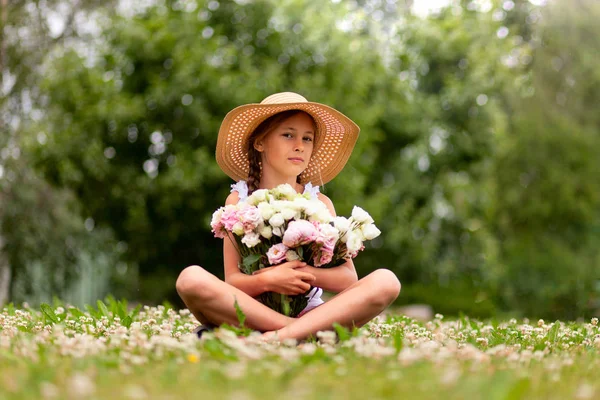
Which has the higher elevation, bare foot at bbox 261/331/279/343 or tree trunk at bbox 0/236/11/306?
tree trunk at bbox 0/236/11/306

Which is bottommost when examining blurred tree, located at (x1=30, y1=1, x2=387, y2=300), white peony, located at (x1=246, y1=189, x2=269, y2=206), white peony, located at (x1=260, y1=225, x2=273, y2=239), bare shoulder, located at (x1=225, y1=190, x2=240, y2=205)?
white peony, located at (x1=260, y1=225, x2=273, y2=239)

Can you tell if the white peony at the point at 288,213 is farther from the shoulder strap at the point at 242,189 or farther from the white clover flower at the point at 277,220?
the shoulder strap at the point at 242,189

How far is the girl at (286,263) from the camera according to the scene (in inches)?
181

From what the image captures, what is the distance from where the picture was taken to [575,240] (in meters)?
23.8

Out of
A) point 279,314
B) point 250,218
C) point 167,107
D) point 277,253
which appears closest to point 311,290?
point 279,314

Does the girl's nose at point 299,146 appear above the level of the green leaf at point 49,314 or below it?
above

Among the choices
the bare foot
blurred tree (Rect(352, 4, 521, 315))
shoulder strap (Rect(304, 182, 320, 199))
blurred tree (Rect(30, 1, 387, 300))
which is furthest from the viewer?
blurred tree (Rect(352, 4, 521, 315))

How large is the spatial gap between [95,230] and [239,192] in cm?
1253

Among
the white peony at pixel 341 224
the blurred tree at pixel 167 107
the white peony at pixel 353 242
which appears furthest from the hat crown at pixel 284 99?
the blurred tree at pixel 167 107

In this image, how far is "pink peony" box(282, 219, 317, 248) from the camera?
14.8 ft

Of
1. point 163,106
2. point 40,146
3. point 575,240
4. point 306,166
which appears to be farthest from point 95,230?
point 575,240

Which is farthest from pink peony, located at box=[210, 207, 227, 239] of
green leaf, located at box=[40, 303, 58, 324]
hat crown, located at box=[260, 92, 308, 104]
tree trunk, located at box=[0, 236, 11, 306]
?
tree trunk, located at box=[0, 236, 11, 306]

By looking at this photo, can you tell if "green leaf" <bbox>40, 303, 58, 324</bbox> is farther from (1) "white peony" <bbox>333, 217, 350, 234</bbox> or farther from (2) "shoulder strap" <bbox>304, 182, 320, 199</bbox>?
(1) "white peony" <bbox>333, 217, 350, 234</bbox>

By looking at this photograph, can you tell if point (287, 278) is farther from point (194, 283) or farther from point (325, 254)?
point (194, 283)
